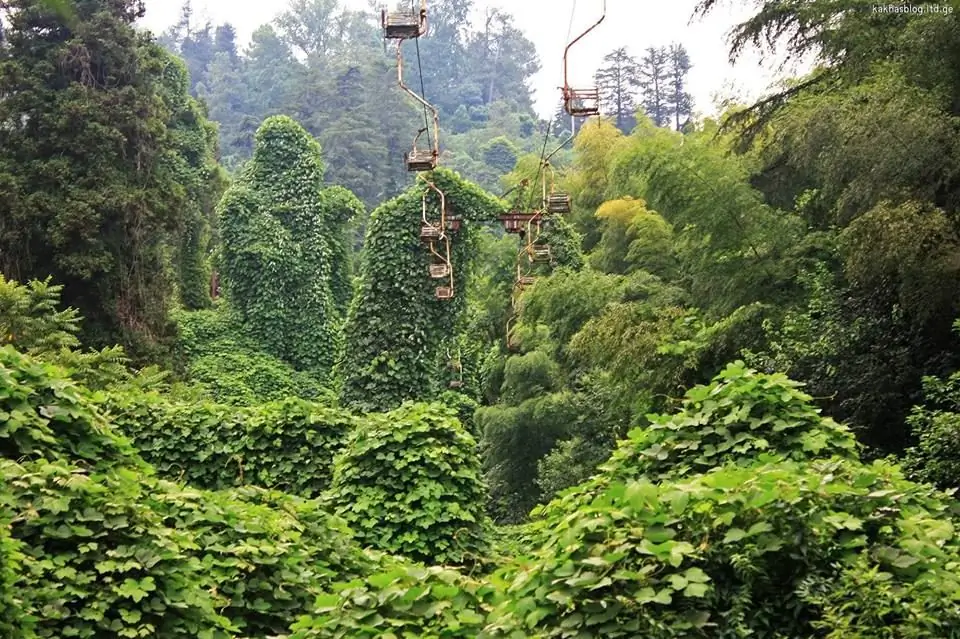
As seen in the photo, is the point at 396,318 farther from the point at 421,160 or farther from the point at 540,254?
the point at 421,160

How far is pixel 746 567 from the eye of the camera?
3.03 m

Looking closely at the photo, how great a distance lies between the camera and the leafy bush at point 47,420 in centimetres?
440

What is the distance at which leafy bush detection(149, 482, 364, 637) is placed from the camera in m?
4.58

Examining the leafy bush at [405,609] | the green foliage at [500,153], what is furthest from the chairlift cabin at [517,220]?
the green foliage at [500,153]

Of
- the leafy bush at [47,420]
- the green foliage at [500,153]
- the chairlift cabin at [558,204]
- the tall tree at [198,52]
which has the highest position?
the tall tree at [198,52]

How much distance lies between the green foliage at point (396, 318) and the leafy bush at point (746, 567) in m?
11.4

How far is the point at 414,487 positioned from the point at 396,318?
756 centimetres

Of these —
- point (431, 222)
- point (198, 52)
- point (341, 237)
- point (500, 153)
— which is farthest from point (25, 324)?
point (198, 52)

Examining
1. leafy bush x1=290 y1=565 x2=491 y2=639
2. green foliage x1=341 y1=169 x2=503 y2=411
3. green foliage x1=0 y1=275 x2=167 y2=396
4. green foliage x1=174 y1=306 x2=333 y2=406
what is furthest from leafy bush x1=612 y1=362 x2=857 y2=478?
green foliage x1=174 y1=306 x2=333 y2=406

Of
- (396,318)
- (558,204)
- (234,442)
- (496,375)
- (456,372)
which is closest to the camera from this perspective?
(234,442)

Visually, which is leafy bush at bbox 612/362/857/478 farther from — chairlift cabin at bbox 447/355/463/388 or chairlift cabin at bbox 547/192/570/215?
chairlift cabin at bbox 447/355/463/388

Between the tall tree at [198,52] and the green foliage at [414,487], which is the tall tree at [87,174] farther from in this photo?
the tall tree at [198,52]

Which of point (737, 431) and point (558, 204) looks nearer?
point (737, 431)

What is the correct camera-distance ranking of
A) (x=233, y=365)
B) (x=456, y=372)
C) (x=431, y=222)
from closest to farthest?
1. (x=431, y=222)
2. (x=456, y=372)
3. (x=233, y=365)
